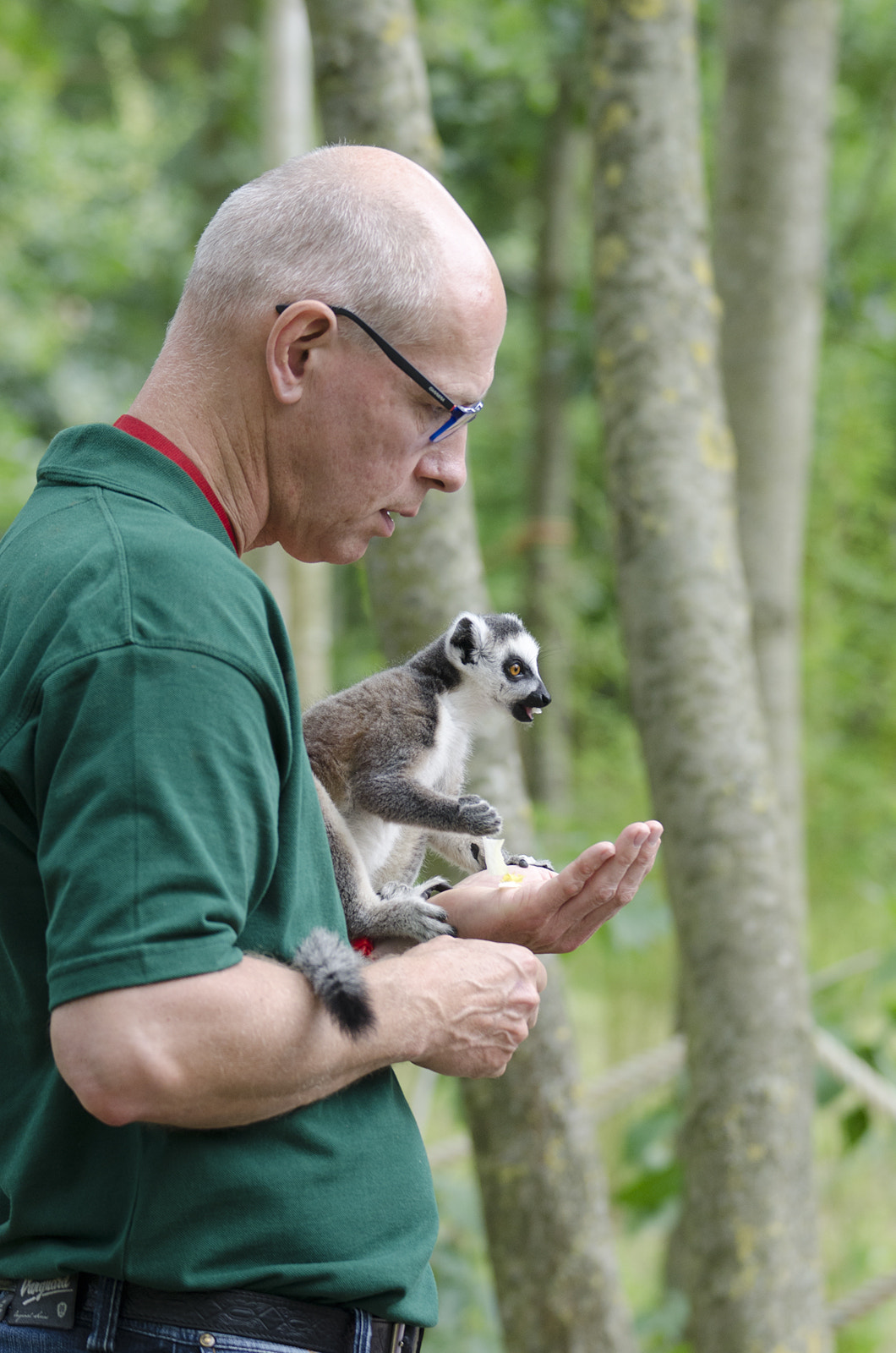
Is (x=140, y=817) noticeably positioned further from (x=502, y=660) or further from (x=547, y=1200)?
(x=547, y=1200)

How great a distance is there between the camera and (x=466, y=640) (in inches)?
82.0

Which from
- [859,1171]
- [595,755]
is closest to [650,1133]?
[859,1171]

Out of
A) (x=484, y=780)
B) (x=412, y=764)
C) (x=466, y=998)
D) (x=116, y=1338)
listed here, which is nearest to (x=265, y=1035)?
(x=466, y=998)

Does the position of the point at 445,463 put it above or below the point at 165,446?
below

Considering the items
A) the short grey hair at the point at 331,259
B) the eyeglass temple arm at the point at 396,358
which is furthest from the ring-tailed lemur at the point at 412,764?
the short grey hair at the point at 331,259

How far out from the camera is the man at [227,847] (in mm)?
1139

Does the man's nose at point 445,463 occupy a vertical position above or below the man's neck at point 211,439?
below

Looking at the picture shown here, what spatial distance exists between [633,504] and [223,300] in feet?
6.14

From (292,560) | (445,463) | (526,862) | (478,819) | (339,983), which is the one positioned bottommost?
(292,560)

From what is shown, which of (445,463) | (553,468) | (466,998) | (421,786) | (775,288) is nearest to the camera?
(466,998)

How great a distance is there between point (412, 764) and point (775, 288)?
287cm

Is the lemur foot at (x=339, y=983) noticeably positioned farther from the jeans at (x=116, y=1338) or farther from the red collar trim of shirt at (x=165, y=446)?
the red collar trim of shirt at (x=165, y=446)

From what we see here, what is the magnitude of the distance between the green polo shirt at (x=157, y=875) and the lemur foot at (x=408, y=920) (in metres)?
0.31

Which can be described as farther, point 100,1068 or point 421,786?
point 421,786
